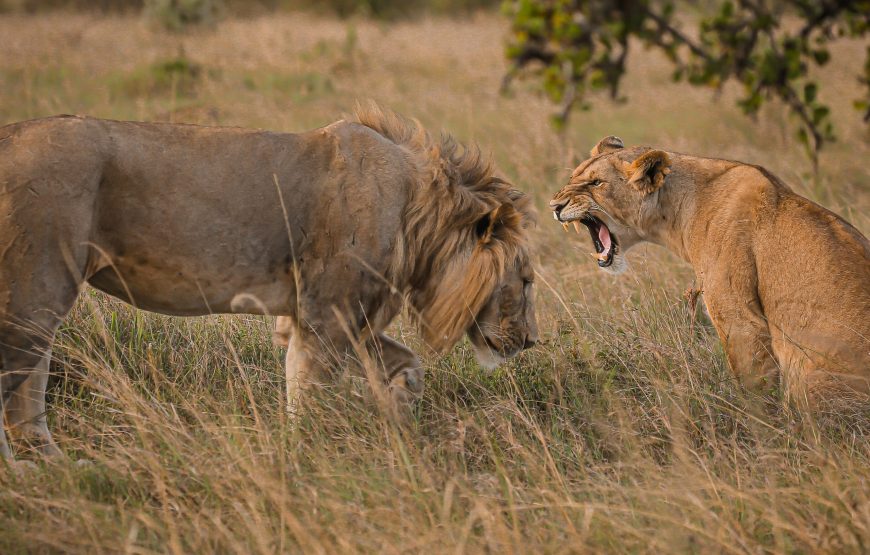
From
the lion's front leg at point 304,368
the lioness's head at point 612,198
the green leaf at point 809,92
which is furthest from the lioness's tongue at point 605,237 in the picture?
the green leaf at point 809,92

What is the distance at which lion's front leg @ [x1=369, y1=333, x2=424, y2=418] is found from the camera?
13.3ft

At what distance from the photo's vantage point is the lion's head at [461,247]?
4.07m

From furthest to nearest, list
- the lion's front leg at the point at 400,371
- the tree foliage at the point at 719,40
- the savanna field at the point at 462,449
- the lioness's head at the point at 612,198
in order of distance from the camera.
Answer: the tree foliage at the point at 719,40 < the lioness's head at the point at 612,198 < the lion's front leg at the point at 400,371 < the savanna field at the point at 462,449

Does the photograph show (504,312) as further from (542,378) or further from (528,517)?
(528,517)

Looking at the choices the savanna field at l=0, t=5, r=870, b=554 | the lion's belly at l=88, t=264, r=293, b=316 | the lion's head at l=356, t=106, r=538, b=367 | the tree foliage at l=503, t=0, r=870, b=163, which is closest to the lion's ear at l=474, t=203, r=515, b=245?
the lion's head at l=356, t=106, r=538, b=367

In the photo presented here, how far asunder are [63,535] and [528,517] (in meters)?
1.37

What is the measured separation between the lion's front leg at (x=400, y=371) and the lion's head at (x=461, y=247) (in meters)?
0.18

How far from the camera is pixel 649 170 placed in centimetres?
447

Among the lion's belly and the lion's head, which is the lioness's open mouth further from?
the lion's belly

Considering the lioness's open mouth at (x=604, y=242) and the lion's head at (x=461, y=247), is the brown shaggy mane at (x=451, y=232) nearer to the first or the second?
the lion's head at (x=461, y=247)

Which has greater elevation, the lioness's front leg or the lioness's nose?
the lioness's nose

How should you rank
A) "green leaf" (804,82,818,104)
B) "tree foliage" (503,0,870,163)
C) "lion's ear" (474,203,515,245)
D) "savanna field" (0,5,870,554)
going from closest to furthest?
"savanna field" (0,5,870,554) → "lion's ear" (474,203,515,245) → "green leaf" (804,82,818,104) → "tree foliage" (503,0,870,163)

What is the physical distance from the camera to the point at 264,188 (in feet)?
12.4

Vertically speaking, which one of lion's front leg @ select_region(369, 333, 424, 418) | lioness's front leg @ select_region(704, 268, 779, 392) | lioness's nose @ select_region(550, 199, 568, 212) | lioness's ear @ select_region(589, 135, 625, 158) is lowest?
lion's front leg @ select_region(369, 333, 424, 418)
